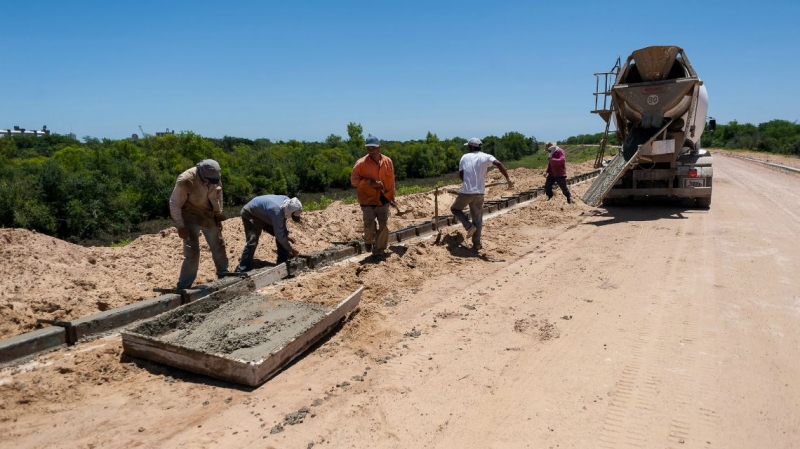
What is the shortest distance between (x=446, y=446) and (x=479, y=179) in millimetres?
4965

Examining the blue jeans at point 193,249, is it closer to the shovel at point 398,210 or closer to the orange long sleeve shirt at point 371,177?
the orange long sleeve shirt at point 371,177

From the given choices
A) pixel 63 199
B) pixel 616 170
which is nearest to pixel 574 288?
pixel 616 170

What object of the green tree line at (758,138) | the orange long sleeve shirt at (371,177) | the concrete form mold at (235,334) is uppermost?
the green tree line at (758,138)

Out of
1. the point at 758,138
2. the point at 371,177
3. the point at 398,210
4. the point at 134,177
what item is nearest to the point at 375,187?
the point at 371,177

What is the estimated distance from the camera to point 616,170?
1091 centimetres

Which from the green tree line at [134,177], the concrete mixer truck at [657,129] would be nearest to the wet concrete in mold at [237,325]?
the concrete mixer truck at [657,129]

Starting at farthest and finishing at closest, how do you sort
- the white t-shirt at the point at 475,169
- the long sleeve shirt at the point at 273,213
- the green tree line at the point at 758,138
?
the green tree line at the point at 758,138 → the white t-shirt at the point at 475,169 → the long sleeve shirt at the point at 273,213

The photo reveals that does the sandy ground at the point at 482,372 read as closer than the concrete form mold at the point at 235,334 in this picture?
Yes

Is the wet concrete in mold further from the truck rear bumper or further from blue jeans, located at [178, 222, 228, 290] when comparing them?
the truck rear bumper

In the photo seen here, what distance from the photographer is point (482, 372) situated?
3.84 m

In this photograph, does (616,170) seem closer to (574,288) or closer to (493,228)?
(493,228)

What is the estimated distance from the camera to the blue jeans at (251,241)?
6352 mm

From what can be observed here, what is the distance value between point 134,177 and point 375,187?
13100 mm

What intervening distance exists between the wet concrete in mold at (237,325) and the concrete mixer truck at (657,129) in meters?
7.83
